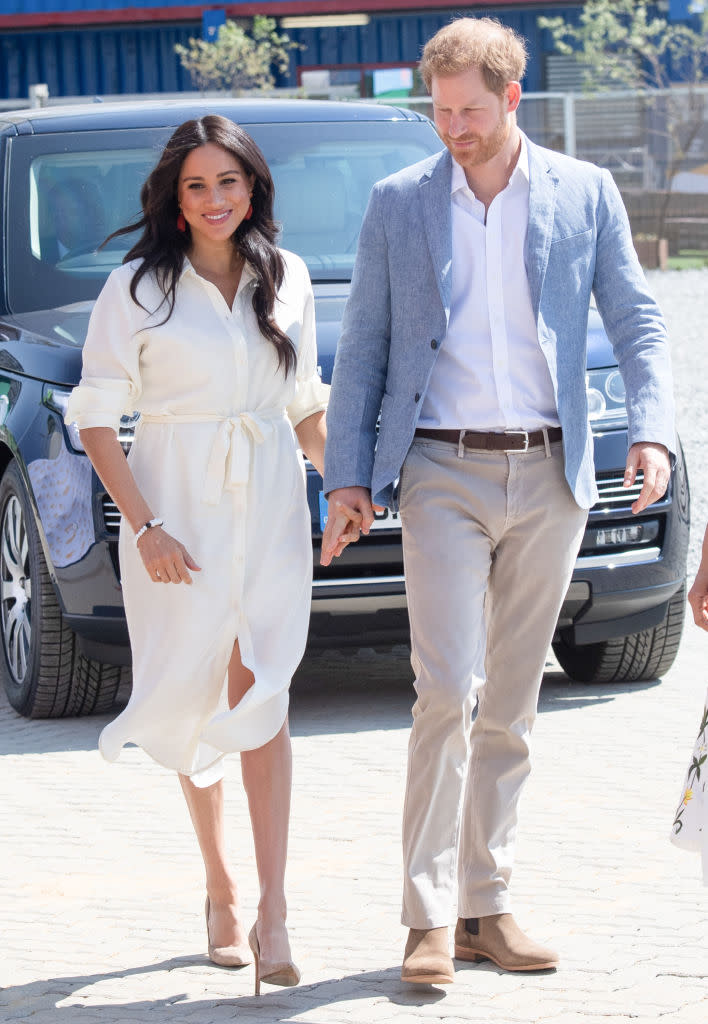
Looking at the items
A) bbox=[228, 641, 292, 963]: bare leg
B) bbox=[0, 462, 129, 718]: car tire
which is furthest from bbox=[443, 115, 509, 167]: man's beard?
bbox=[0, 462, 129, 718]: car tire

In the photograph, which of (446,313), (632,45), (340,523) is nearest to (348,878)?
(340,523)

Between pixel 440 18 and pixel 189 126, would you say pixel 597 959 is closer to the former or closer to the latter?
pixel 189 126

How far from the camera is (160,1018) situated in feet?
12.1

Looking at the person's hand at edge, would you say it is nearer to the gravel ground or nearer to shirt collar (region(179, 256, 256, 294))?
shirt collar (region(179, 256, 256, 294))

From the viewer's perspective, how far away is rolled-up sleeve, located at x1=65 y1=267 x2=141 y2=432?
3885 mm

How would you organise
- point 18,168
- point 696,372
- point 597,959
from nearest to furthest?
point 597,959
point 18,168
point 696,372

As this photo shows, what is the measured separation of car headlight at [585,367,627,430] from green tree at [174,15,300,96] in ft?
79.5

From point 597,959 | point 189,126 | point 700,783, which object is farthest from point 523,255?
point 597,959

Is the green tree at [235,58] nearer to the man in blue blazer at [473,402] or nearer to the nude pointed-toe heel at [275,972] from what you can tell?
the man in blue blazer at [473,402]

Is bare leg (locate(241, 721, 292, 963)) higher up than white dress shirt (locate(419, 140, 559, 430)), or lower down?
lower down

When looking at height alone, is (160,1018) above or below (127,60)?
below

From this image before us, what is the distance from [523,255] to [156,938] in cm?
176

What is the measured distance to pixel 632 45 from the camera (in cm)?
3145

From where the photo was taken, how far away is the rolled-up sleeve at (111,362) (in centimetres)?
388
